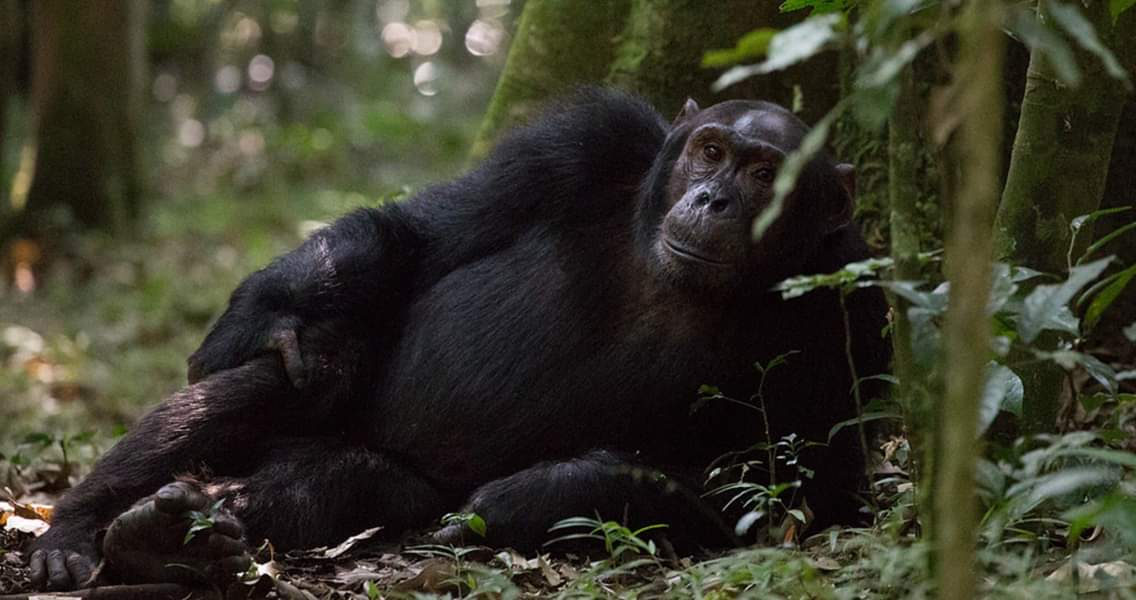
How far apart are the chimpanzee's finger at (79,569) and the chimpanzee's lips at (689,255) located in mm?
2224

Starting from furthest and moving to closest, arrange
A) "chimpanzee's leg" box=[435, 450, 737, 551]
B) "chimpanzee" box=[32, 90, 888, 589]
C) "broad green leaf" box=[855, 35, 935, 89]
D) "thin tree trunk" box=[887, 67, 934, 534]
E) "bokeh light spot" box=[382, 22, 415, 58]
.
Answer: "bokeh light spot" box=[382, 22, 415, 58], "chimpanzee" box=[32, 90, 888, 589], "chimpanzee's leg" box=[435, 450, 737, 551], "thin tree trunk" box=[887, 67, 934, 534], "broad green leaf" box=[855, 35, 935, 89]

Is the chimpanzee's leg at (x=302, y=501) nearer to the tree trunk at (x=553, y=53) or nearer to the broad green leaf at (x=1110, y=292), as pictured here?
the tree trunk at (x=553, y=53)

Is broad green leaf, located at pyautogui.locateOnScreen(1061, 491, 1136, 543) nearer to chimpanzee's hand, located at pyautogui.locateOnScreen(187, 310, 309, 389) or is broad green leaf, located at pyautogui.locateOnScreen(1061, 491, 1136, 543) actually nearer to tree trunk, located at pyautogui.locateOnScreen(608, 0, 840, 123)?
chimpanzee's hand, located at pyautogui.locateOnScreen(187, 310, 309, 389)

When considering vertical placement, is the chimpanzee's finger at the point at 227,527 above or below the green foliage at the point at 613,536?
above

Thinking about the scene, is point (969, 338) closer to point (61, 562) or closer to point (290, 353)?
point (61, 562)

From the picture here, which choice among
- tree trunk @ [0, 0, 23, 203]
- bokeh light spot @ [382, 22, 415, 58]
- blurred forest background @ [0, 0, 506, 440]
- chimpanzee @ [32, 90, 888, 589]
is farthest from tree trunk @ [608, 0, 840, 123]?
bokeh light spot @ [382, 22, 415, 58]

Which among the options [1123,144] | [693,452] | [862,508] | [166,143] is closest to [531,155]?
[693,452]

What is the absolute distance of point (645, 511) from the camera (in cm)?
466

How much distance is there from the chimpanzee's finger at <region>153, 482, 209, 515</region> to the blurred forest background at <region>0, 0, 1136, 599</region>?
2.72ft

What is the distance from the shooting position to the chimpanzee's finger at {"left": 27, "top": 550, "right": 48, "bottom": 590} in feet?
14.4

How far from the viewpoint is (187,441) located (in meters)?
5.04

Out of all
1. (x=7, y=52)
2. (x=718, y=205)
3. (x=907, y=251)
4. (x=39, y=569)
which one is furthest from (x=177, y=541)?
(x=7, y=52)

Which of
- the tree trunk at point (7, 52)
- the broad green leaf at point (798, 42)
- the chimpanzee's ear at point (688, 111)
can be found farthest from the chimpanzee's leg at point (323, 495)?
the tree trunk at point (7, 52)

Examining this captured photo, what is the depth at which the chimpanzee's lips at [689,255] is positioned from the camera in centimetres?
487
